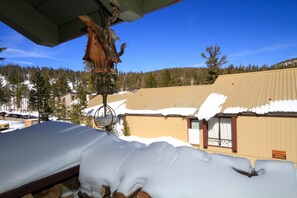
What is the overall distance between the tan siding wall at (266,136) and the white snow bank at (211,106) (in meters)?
1.37

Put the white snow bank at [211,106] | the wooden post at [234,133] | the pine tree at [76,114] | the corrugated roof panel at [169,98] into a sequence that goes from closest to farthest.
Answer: the wooden post at [234,133] < the white snow bank at [211,106] < the corrugated roof panel at [169,98] < the pine tree at [76,114]

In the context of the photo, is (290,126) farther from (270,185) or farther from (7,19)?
(7,19)

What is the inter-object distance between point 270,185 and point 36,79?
29655 mm

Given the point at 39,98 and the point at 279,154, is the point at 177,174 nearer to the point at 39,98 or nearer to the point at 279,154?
the point at 279,154

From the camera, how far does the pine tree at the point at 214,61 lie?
2545cm

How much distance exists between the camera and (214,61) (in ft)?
84.6

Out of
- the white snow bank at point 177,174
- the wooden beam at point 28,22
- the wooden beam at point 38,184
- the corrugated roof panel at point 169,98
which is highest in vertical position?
the wooden beam at point 28,22

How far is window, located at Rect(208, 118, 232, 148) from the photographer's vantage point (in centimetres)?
1073

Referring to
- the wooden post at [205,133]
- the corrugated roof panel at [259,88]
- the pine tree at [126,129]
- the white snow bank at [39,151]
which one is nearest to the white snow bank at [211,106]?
A: the corrugated roof panel at [259,88]

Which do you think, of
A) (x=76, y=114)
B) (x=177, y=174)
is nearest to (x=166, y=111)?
(x=76, y=114)

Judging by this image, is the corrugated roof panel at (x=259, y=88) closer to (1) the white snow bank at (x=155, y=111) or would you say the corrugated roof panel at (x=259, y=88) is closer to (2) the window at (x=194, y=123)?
(2) the window at (x=194, y=123)

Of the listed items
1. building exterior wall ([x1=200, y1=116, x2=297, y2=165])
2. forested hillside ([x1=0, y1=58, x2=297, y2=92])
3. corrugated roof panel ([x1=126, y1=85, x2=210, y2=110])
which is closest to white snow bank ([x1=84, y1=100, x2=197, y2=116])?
corrugated roof panel ([x1=126, y1=85, x2=210, y2=110])

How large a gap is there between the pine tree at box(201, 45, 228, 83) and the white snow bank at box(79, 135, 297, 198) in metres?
26.0

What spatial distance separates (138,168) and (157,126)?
12.4 meters
